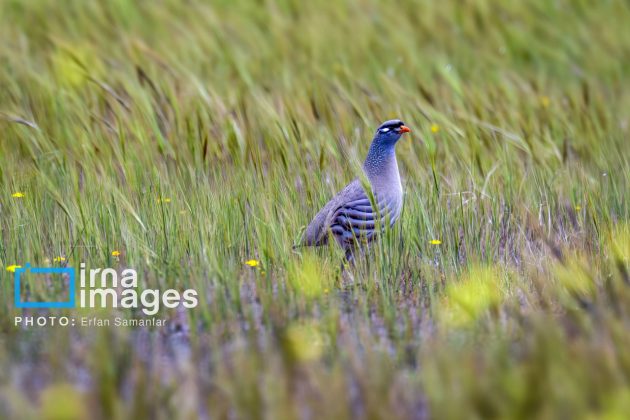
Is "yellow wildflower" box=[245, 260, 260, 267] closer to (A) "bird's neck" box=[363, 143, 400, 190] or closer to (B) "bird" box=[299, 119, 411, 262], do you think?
(B) "bird" box=[299, 119, 411, 262]

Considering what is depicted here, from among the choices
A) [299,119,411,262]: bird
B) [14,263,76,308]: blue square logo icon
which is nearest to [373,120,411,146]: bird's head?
[299,119,411,262]: bird

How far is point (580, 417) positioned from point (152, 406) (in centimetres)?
114

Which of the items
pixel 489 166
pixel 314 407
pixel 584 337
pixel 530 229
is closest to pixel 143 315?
pixel 314 407

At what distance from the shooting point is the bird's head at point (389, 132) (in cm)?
507

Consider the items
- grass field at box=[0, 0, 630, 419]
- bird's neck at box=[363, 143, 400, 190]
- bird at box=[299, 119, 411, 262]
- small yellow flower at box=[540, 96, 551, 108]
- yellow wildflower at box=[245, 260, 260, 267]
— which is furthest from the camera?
small yellow flower at box=[540, 96, 551, 108]

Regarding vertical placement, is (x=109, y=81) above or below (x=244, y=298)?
above

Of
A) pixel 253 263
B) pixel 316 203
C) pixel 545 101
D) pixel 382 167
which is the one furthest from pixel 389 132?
pixel 545 101

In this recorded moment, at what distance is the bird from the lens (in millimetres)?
4672

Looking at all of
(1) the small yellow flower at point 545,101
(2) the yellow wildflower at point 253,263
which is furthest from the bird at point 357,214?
(1) the small yellow flower at point 545,101

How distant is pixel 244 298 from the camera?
395 cm

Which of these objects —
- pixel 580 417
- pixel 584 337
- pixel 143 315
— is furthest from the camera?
pixel 143 315

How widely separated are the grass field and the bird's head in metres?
0.30

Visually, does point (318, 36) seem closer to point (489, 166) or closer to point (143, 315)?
point (489, 166)

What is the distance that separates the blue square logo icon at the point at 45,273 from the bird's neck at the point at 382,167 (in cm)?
151
